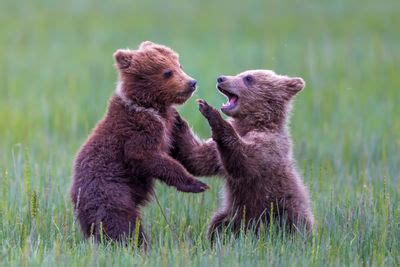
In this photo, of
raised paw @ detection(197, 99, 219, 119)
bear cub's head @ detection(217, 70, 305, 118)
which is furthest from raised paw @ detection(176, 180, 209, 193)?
bear cub's head @ detection(217, 70, 305, 118)

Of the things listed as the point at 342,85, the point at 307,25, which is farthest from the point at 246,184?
the point at 307,25

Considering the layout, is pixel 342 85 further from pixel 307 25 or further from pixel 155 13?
pixel 155 13

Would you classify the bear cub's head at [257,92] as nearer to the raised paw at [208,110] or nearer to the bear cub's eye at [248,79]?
the bear cub's eye at [248,79]

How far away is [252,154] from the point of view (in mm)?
6805

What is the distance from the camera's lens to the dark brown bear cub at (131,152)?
658cm

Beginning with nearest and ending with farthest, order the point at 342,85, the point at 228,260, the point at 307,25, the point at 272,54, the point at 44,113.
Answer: the point at 228,260
the point at 44,113
the point at 342,85
the point at 272,54
the point at 307,25

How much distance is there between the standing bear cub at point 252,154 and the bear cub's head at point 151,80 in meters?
0.37

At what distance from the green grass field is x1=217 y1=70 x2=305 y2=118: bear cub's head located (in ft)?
3.17

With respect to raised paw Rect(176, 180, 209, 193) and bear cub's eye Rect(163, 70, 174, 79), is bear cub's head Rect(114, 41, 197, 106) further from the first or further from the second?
raised paw Rect(176, 180, 209, 193)

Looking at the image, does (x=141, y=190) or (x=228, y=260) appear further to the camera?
(x=141, y=190)

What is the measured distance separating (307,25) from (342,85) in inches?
274

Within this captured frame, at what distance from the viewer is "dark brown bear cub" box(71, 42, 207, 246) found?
6578 mm

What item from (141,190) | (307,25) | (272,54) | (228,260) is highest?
(307,25)

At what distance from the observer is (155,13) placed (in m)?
21.7
